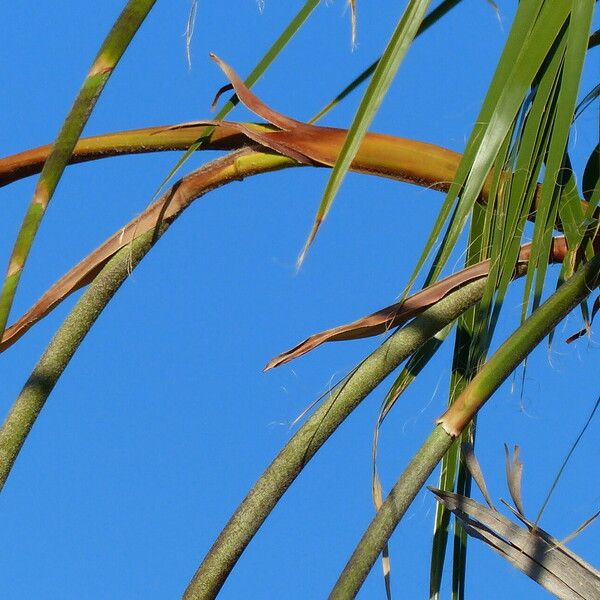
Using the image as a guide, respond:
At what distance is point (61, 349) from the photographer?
3.35ft

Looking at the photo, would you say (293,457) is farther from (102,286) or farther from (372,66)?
(372,66)

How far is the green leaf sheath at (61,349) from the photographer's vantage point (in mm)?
953

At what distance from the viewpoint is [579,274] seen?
96cm

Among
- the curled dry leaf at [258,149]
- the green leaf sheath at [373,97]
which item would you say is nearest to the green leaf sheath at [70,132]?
the green leaf sheath at [373,97]

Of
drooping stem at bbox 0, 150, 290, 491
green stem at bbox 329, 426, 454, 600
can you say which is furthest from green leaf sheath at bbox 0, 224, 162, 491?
green stem at bbox 329, 426, 454, 600

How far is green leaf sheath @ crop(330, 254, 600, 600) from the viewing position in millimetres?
845

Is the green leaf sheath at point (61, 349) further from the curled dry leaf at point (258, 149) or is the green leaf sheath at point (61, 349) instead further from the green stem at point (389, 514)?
the green stem at point (389, 514)

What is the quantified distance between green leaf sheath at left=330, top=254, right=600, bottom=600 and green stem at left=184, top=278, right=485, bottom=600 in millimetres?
106

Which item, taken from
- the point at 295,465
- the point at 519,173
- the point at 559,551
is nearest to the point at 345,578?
the point at 295,465

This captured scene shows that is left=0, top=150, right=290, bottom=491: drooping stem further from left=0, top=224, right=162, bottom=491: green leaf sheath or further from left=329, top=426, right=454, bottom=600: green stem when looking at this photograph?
left=329, top=426, right=454, bottom=600: green stem

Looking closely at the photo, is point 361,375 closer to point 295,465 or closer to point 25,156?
point 295,465

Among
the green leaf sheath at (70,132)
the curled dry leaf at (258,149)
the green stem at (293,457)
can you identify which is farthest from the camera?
the curled dry leaf at (258,149)

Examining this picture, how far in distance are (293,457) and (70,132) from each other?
0.38 metres

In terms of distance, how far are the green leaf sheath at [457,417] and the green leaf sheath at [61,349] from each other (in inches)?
13.0
